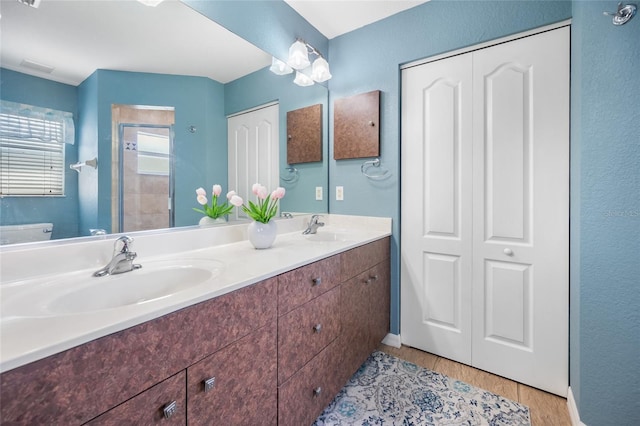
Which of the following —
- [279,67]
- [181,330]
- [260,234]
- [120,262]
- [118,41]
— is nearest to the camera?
[181,330]

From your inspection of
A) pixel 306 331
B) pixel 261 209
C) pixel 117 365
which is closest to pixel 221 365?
pixel 117 365

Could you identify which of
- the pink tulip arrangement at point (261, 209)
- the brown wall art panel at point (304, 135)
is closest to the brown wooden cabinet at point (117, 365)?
the pink tulip arrangement at point (261, 209)

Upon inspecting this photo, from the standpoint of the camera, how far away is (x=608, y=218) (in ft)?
3.71

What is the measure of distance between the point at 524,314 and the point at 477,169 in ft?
2.83

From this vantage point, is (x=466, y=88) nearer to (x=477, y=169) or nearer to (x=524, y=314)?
(x=477, y=169)

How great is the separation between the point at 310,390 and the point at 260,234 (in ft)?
2.36

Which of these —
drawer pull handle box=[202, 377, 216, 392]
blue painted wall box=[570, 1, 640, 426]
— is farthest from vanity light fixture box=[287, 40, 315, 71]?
drawer pull handle box=[202, 377, 216, 392]

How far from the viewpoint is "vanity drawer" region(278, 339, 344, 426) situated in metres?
1.05

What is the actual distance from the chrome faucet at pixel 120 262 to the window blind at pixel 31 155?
0.84 feet

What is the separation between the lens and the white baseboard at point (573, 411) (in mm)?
1246

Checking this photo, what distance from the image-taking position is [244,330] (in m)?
0.88

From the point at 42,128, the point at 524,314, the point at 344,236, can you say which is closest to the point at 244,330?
the point at 42,128

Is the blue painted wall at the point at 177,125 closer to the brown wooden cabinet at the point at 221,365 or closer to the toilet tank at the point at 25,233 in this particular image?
the toilet tank at the point at 25,233

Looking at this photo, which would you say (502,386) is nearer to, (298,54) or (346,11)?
(298,54)
